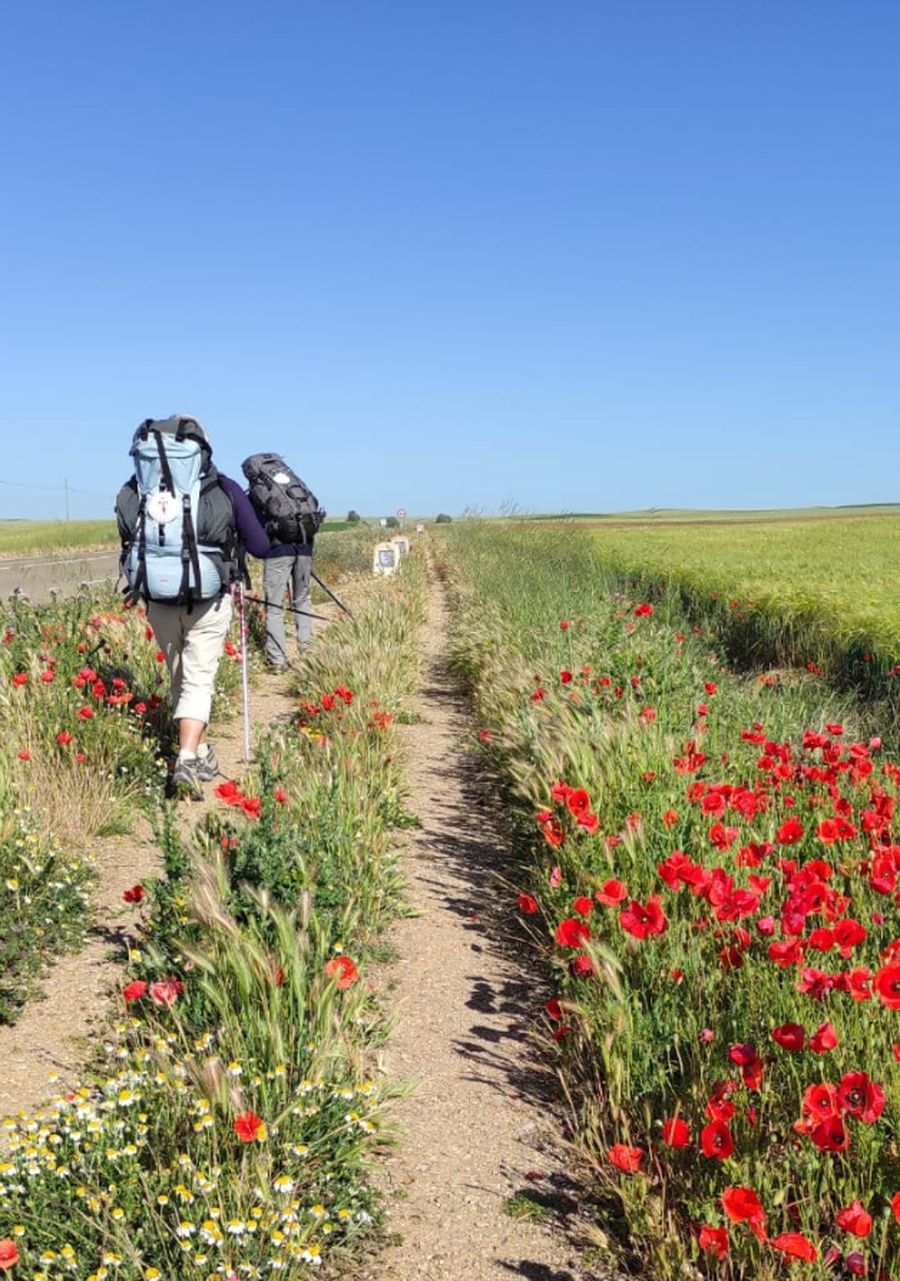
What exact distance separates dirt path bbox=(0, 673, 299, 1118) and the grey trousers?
4.95 meters

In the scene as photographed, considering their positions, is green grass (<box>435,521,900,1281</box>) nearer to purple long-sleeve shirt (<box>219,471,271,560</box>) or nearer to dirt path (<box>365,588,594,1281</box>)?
dirt path (<box>365,588,594,1281</box>)

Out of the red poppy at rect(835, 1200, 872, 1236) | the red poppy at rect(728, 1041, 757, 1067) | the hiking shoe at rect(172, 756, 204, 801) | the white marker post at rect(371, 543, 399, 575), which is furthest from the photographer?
the white marker post at rect(371, 543, 399, 575)

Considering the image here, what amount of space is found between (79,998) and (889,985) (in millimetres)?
2769

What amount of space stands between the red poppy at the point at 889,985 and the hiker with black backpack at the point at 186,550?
13.9 feet

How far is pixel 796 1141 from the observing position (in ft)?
8.16

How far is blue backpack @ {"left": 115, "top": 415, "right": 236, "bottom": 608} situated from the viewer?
18.6 feet

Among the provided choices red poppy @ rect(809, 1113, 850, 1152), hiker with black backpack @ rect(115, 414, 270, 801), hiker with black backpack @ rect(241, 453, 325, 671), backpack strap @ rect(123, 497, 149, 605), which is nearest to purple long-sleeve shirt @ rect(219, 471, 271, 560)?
hiker with black backpack @ rect(115, 414, 270, 801)

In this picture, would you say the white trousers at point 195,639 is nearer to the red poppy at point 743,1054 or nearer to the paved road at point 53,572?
the red poppy at point 743,1054

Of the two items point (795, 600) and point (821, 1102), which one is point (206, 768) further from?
point (795, 600)

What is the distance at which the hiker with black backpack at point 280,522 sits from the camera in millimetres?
10141

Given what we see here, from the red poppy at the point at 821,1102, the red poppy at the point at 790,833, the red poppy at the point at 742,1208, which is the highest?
the red poppy at the point at 790,833

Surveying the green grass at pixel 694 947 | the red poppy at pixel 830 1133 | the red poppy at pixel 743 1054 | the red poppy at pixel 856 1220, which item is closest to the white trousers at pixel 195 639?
the green grass at pixel 694 947

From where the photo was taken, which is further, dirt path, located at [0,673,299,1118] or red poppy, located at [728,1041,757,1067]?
dirt path, located at [0,673,299,1118]

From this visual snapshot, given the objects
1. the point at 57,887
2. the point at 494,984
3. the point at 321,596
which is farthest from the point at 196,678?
the point at 321,596
